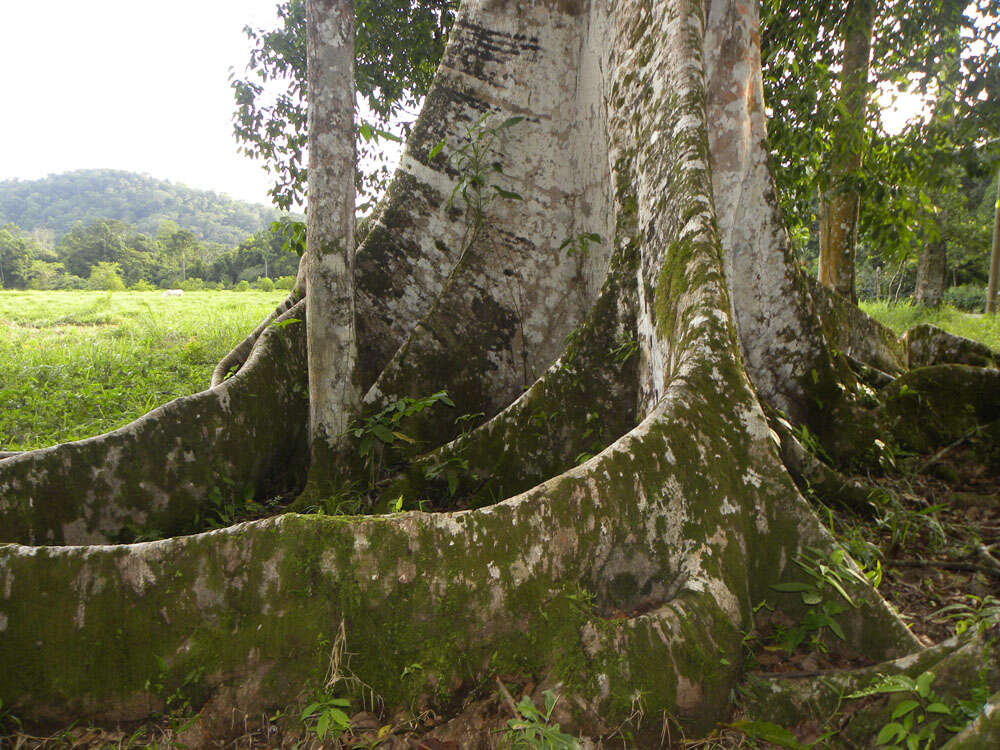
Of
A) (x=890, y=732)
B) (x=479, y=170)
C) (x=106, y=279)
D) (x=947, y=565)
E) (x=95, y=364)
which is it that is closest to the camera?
(x=890, y=732)

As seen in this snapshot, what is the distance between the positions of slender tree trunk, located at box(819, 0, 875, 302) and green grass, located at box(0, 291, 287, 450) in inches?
280

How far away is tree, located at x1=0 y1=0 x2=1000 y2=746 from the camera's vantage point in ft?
6.24

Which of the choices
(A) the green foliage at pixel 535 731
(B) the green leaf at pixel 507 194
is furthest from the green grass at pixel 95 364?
(A) the green foliage at pixel 535 731

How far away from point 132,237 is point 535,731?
74922 millimetres

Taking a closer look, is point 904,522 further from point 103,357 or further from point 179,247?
point 179,247

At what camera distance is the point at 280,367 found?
3844mm

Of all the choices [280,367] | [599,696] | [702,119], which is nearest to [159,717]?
[599,696]

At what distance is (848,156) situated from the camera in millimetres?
6832

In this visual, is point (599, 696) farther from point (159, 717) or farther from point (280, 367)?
point (280, 367)

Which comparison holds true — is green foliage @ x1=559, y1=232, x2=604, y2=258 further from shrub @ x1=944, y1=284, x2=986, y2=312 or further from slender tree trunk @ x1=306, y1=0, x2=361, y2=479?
shrub @ x1=944, y1=284, x2=986, y2=312

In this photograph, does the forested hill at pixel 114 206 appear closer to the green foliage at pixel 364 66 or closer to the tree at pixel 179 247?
the tree at pixel 179 247

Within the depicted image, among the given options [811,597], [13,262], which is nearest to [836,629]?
[811,597]

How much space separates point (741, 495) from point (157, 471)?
276 cm

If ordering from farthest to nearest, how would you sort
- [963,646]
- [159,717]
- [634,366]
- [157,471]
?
1. [634,366]
2. [157,471]
3. [159,717]
4. [963,646]
